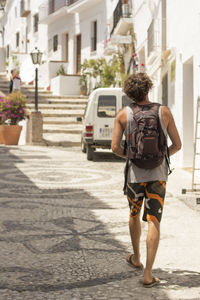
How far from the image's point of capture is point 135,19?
23719mm

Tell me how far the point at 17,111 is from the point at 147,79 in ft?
53.9

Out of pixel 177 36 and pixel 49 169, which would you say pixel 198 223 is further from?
pixel 177 36

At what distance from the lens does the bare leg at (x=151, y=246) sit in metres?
4.15

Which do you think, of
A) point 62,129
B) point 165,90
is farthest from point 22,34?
point 165,90

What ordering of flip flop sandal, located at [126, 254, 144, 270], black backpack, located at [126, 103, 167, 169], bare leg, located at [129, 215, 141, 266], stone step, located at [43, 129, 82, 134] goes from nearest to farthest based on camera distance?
black backpack, located at [126, 103, 167, 169]
bare leg, located at [129, 215, 141, 266]
flip flop sandal, located at [126, 254, 144, 270]
stone step, located at [43, 129, 82, 134]

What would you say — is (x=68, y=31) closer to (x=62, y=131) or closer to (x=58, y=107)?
(x=58, y=107)

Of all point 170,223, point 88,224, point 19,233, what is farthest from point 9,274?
point 170,223

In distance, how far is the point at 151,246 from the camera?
14.0 ft

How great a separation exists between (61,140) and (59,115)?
432 centimetres

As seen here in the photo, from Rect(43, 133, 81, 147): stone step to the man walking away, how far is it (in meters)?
16.2

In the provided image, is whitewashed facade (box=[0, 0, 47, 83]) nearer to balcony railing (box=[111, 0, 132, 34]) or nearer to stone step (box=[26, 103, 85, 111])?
stone step (box=[26, 103, 85, 111])

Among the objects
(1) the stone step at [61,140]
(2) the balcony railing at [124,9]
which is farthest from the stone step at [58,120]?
(2) the balcony railing at [124,9]

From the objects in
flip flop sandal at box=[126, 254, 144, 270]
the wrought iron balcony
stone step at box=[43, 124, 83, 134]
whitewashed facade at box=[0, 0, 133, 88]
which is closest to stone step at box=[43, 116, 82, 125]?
stone step at box=[43, 124, 83, 134]

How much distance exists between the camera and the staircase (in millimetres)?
21109
